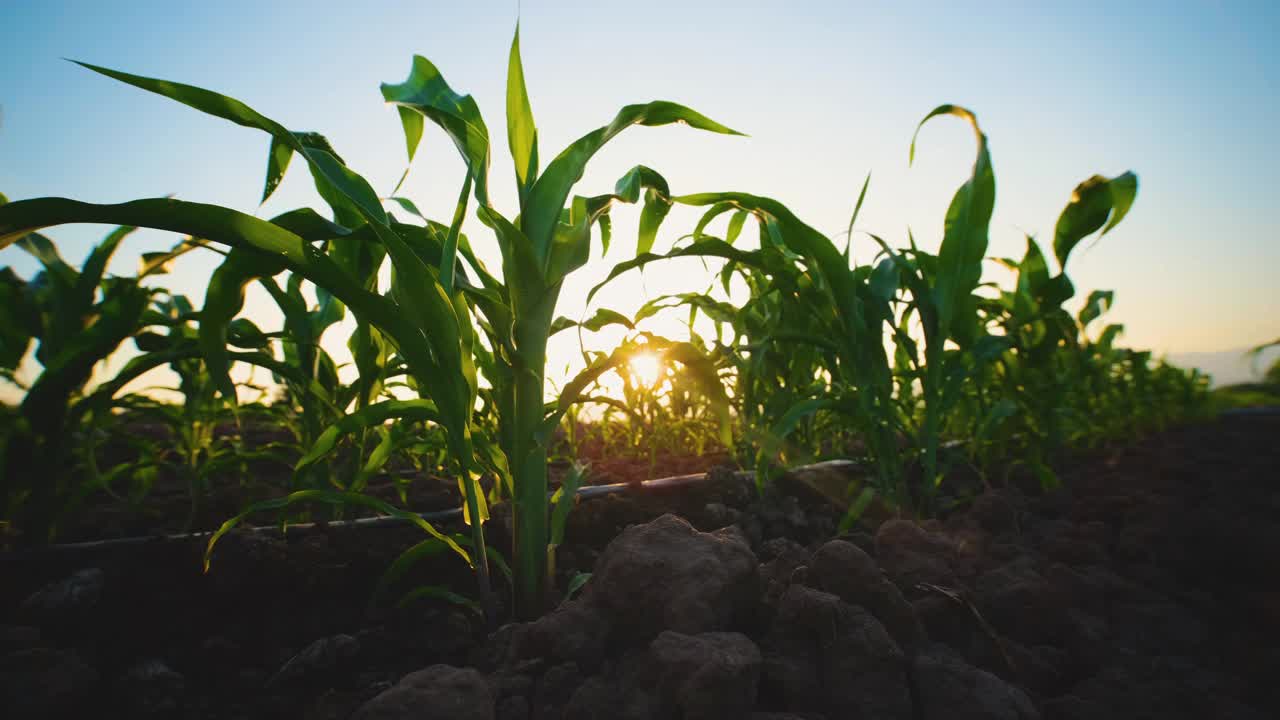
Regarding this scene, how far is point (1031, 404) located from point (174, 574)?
228 centimetres

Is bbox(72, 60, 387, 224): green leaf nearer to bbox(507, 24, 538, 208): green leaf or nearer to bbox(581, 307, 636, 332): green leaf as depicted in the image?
bbox(507, 24, 538, 208): green leaf

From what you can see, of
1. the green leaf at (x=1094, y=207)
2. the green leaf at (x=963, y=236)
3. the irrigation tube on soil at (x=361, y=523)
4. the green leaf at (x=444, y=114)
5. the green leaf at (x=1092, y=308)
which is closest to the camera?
the green leaf at (x=444, y=114)

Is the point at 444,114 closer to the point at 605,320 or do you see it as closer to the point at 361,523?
the point at 605,320

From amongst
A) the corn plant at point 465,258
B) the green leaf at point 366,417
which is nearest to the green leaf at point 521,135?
the corn plant at point 465,258

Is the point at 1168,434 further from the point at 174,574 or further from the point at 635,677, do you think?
the point at 174,574

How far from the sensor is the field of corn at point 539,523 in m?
0.66

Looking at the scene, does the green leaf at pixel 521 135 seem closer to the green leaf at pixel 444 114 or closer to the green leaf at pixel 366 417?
the green leaf at pixel 444 114

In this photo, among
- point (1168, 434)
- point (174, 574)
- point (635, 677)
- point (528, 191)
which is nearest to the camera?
point (635, 677)

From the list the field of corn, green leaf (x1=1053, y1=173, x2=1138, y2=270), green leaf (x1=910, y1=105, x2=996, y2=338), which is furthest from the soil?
green leaf (x1=1053, y1=173, x2=1138, y2=270)

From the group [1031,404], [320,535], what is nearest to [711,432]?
[1031,404]

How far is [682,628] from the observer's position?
0.66 metres

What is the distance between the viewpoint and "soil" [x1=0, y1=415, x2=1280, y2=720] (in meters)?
0.60

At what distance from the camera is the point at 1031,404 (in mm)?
1977

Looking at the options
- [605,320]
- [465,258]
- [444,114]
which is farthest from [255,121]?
[605,320]
